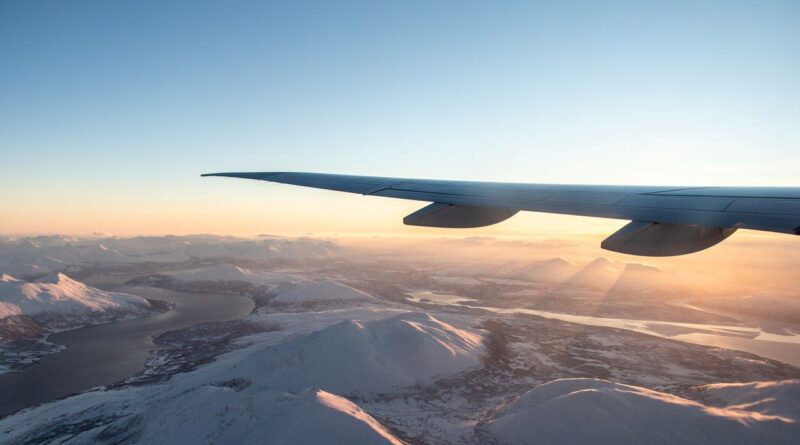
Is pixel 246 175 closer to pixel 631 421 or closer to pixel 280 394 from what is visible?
pixel 280 394

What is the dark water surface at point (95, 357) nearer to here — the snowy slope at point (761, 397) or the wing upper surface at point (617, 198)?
the wing upper surface at point (617, 198)

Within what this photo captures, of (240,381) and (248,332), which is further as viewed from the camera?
(248,332)

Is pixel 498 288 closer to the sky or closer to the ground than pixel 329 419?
closer to the ground

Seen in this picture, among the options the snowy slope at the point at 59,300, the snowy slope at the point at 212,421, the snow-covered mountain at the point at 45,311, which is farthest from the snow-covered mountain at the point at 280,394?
the snowy slope at the point at 59,300

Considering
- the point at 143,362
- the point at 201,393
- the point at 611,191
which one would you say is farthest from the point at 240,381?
the point at 611,191

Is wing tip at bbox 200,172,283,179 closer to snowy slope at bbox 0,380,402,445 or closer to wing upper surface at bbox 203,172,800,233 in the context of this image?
wing upper surface at bbox 203,172,800,233

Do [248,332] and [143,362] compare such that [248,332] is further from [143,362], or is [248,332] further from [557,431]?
[557,431]

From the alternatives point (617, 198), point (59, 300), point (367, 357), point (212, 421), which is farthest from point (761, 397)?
point (59, 300)
